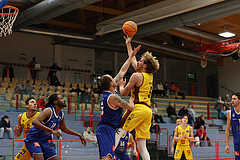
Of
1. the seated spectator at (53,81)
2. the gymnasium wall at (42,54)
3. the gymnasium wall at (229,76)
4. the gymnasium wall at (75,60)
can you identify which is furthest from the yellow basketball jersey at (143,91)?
the gymnasium wall at (229,76)

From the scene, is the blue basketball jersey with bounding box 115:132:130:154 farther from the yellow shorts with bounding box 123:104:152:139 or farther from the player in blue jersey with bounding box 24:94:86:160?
the player in blue jersey with bounding box 24:94:86:160

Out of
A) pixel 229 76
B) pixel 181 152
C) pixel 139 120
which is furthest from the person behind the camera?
pixel 229 76

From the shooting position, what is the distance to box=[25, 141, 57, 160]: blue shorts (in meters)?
6.32

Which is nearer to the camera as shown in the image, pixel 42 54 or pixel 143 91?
pixel 143 91

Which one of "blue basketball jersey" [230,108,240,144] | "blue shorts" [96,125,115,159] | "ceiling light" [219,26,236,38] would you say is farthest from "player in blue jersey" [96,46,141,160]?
"ceiling light" [219,26,236,38]

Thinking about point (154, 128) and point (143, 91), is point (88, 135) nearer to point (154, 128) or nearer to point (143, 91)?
point (154, 128)

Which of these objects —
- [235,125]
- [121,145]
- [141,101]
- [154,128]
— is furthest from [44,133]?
[154,128]

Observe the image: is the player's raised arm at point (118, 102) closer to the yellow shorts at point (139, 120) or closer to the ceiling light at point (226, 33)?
the yellow shorts at point (139, 120)

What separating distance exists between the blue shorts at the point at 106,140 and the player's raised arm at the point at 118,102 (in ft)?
1.33

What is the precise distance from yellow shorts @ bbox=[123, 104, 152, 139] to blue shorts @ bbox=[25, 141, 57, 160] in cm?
148

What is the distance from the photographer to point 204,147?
14258 mm

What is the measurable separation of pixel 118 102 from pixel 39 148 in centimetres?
173

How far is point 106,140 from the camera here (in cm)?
584

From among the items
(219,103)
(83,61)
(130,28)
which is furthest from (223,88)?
(130,28)
